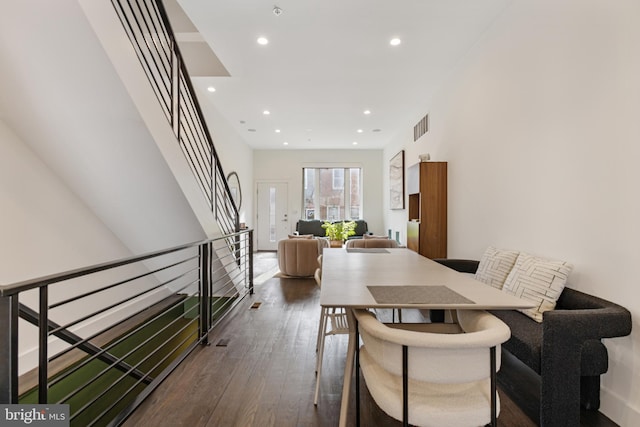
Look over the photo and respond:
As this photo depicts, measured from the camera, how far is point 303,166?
8.80 metres

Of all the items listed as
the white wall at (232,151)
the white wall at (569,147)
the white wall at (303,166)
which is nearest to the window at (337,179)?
the white wall at (303,166)

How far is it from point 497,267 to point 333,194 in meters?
6.70

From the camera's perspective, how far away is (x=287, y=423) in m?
1.63

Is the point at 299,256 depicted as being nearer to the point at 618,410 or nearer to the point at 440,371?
the point at 618,410

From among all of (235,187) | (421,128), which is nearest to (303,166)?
(235,187)

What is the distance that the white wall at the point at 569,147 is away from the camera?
161cm

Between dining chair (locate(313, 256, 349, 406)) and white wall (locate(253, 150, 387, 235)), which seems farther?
white wall (locate(253, 150, 387, 235))

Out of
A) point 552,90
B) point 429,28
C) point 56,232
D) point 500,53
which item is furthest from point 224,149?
point 552,90

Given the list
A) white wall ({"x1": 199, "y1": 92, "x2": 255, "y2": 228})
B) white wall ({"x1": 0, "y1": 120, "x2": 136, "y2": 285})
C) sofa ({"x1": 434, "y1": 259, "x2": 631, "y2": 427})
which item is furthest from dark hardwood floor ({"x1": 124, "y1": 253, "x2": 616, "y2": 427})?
white wall ({"x1": 199, "y1": 92, "x2": 255, "y2": 228})

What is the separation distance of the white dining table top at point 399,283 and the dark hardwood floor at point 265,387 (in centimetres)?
72

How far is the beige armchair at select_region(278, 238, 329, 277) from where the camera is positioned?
507 cm

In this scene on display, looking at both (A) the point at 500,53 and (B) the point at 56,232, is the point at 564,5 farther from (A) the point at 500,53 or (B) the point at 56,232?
(B) the point at 56,232

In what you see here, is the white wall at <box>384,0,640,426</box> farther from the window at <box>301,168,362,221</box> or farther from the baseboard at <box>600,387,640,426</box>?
the window at <box>301,168,362,221</box>

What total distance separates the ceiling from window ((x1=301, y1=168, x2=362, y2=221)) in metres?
2.94
